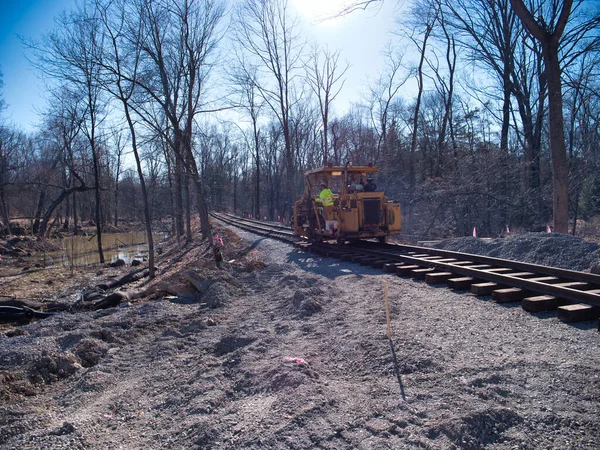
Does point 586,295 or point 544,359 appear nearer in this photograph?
point 544,359

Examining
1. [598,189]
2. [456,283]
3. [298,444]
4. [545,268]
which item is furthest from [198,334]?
[598,189]

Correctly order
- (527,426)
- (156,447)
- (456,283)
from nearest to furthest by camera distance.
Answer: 1. (527,426)
2. (156,447)
3. (456,283)

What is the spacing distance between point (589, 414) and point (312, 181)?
12.3 m

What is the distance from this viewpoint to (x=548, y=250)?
966 centimetres

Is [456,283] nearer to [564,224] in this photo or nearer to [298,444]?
[298,444]

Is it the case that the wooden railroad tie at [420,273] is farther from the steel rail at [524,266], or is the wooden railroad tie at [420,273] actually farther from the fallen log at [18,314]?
the fallen log at [18,314]

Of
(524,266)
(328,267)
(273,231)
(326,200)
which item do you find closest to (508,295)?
(524,266)

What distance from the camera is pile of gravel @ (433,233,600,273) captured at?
345 inches

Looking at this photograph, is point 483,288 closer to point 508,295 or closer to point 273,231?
point 508,295

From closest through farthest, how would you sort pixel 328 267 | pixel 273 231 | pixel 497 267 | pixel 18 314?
1. pixel 497 267
2. pixel 18 314
3. pixel 328 267
4. pixel 273 231

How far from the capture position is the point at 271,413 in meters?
3.48

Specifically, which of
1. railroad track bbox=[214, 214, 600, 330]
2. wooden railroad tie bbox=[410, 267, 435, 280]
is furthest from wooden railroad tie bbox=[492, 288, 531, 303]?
wooden railroad tie bbox=[410, 267, 435, 280]

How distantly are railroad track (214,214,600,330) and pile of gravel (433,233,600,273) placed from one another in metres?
1.37

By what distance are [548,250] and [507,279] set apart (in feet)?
12.1
